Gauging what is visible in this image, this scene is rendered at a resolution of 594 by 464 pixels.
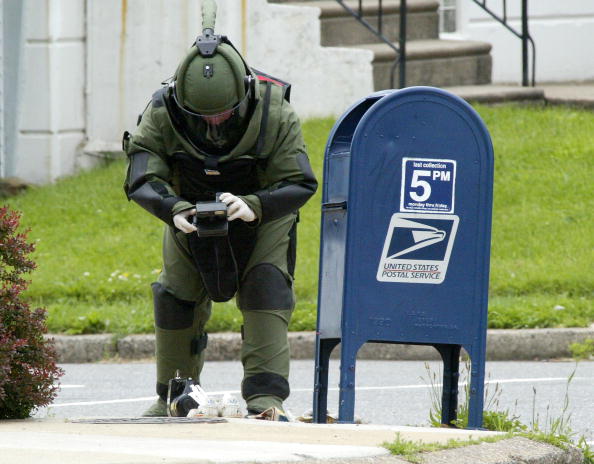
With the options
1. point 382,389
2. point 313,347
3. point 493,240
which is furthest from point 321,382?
point 493,240

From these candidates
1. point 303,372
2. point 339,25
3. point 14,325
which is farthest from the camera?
point 339,25

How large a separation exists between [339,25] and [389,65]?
872 mm

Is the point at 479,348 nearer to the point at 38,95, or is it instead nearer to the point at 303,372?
the point at 303,372

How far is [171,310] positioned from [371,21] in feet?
32.2

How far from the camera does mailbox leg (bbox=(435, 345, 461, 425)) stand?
5289 millimetres

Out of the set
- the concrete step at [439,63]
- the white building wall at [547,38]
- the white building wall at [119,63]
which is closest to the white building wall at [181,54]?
the white building wall at [119,63]

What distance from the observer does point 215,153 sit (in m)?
5.28

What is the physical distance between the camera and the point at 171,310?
5.54m

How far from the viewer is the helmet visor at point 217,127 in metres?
5.20

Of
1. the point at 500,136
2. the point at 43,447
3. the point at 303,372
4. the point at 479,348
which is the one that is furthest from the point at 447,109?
the point at 500,136

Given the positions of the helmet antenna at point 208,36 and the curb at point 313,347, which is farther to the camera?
the curb at point 313,347

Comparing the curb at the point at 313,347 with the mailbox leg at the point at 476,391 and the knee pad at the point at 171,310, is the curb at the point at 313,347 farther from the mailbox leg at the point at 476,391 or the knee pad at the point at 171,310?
the mailbox leg at the point at 476,391

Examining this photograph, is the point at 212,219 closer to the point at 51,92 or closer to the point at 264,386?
the point at 264,386

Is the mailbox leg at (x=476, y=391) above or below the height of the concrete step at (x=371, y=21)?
below
